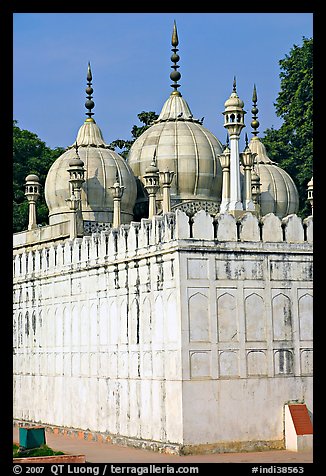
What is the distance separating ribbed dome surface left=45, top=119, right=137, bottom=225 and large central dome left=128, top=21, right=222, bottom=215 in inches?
39.2

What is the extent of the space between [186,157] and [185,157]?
33 millimetres

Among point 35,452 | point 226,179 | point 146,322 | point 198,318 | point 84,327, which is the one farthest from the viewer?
point 226,179

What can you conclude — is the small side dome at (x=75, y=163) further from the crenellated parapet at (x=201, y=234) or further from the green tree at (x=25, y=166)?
the green tree at (x=25, y=166)

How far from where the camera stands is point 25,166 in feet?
165

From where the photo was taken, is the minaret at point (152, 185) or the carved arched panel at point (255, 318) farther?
the minaret at point (152, 185)

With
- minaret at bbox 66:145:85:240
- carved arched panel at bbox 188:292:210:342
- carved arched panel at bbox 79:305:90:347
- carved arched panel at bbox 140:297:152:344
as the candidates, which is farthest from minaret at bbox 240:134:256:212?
carved arched panel at bbox 188:292:210:342

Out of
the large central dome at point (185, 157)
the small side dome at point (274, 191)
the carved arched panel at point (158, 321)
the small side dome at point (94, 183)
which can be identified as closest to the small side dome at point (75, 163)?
the small side dome at point (94, 183)

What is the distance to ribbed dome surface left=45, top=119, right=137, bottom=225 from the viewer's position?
113ft

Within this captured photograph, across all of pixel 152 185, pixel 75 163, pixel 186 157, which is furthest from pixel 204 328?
pixel 186 157

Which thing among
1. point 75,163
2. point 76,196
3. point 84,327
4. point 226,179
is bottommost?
point 84,327

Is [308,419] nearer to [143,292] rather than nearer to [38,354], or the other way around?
[143,292]

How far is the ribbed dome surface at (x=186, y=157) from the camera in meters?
34.7

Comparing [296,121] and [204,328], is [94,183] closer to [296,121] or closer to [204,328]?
[204,328]

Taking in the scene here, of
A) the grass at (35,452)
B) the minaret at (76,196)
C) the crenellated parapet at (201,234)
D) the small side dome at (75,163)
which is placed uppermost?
the small side dome at (75,163)
